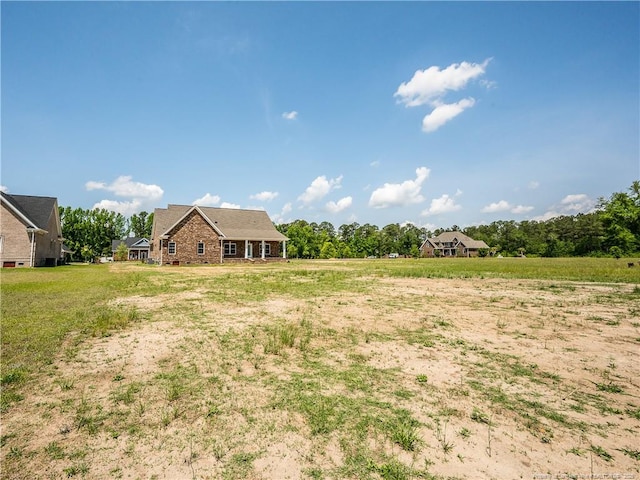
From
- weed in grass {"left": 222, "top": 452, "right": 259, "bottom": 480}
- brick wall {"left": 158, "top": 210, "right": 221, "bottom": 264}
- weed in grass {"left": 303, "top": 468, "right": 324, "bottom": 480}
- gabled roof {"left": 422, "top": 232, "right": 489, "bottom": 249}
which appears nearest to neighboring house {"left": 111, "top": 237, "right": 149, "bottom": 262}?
brick wall {"left": 158, "top": 210, "right": 221, "bottom": 264}

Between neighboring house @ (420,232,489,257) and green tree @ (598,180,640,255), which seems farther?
neighboring house @ (420,232,489,257)

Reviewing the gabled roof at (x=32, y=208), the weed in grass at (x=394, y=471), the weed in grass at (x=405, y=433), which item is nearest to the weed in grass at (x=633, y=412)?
the weed in grass at (x=405, y=433)

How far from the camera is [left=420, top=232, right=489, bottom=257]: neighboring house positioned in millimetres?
93688

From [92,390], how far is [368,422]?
357 cm

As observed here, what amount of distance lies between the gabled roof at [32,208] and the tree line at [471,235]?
35958 mm

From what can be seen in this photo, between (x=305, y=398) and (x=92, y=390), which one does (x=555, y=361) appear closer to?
(x=305, y=398)

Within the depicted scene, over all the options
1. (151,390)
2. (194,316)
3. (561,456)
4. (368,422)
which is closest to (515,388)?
(561,456)

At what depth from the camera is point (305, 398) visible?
386cm

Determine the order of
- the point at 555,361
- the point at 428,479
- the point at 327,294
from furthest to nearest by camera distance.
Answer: the point at 327,294, the point at 555,361, the point at 428,479

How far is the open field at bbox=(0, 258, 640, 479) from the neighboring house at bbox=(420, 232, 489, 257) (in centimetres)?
9270

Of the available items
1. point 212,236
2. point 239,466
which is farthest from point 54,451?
point 212,236

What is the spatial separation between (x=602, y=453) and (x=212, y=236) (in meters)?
36.5

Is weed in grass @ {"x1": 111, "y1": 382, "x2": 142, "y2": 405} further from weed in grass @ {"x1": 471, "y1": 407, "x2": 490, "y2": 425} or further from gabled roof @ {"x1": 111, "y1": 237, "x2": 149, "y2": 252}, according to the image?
gabled roof @ {"x1": 111, "y1": 237, "x2": 149, "y2": 252}

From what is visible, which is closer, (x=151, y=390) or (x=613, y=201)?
(x=151, y=390)
